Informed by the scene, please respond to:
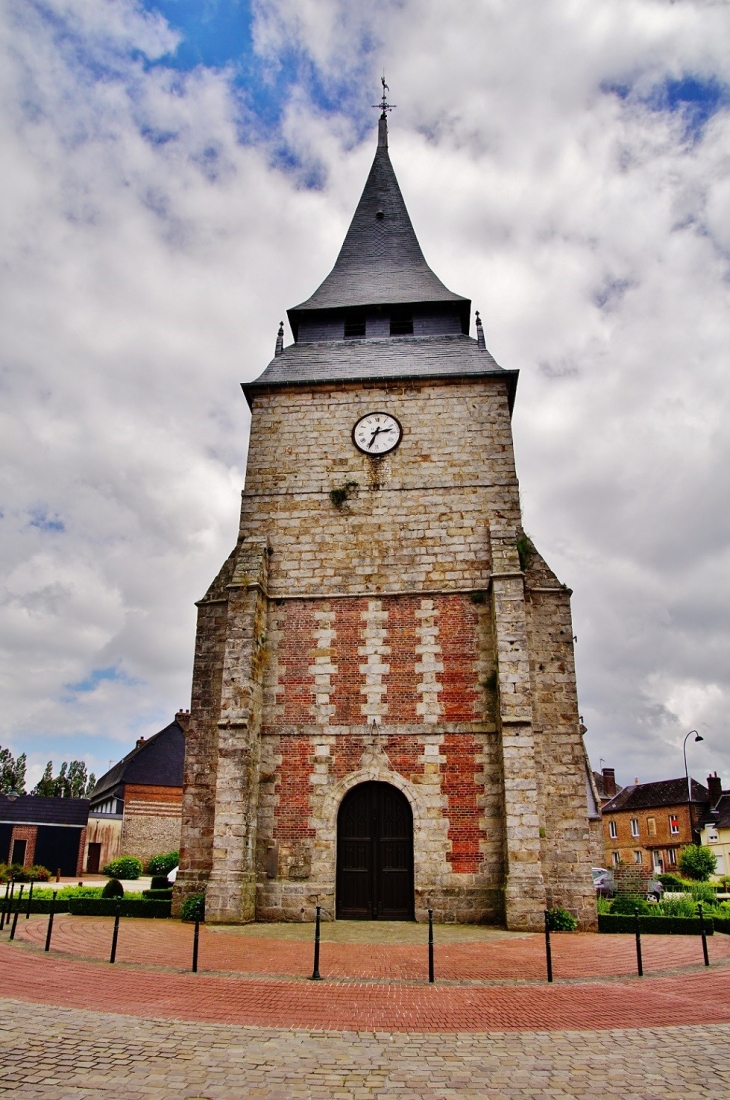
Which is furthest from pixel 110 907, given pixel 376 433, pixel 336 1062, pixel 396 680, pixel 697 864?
pixel 697 864

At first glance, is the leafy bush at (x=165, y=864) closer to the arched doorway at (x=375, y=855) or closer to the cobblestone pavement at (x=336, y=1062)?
the arched doorway at (x=375, y=855)

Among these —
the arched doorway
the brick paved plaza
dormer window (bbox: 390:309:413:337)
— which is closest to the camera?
the brick paved plaza

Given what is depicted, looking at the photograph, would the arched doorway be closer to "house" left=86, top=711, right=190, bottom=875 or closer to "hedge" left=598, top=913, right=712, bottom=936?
"hedge" left=598, top=913, right=712, bottom=936

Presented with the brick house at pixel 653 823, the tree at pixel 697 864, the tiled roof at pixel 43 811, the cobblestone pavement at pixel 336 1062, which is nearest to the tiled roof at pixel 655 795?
the brick house at pixel 653 823

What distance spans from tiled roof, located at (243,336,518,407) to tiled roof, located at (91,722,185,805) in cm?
2622

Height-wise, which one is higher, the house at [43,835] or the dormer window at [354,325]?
the dormer window at [354,325]

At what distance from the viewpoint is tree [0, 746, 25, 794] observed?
69.8 metres

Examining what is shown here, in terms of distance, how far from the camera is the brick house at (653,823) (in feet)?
150

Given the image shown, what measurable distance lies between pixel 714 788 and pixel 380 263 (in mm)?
39090

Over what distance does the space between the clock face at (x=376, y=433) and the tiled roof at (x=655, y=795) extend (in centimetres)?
3882

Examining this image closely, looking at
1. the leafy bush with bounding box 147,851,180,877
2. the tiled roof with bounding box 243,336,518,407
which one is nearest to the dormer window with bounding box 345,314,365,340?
the tiled roof with bounding box 243,336,518,407

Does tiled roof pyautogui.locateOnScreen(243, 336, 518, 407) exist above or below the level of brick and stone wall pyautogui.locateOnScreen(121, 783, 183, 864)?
above

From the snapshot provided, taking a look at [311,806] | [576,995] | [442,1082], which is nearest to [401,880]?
[311,806]

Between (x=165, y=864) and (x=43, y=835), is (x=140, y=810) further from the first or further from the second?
(x=165, y=864)
